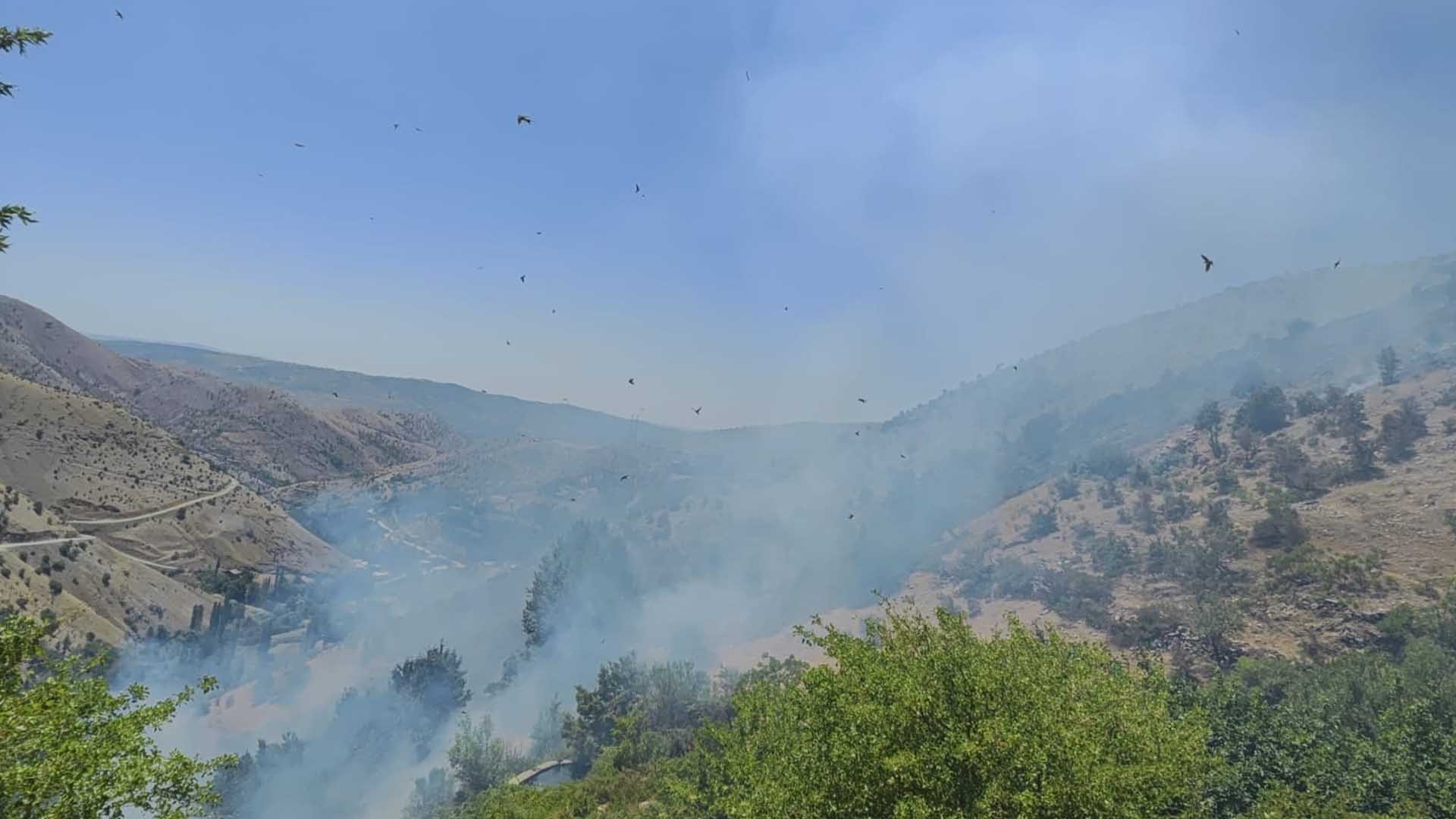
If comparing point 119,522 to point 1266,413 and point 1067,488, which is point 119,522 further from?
point 1266,413

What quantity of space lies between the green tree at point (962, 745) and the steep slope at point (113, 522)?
87941mm

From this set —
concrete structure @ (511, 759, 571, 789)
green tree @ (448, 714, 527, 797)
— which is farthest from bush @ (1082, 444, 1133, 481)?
green tree @ (448, 714, 527, 797)

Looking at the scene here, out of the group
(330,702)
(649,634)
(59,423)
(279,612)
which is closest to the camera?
(330,702)

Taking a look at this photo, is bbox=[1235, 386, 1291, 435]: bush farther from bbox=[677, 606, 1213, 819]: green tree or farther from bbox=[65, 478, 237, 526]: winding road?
bbox=[65, 478, 237, 526]: winding road

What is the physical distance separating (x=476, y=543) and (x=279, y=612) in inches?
2239

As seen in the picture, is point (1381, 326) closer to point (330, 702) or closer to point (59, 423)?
point (330, 702)

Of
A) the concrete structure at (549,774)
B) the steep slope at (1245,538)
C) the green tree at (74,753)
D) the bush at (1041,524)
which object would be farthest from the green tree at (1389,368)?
the green tree at (74,753)

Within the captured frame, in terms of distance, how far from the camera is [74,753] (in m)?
9.84

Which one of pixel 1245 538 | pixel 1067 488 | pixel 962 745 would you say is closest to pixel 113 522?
pixel 962 745

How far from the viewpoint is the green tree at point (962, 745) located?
11.9 m

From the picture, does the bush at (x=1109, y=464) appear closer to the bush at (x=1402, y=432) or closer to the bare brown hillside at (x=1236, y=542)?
the bare brown hillside at (x=1236, y=542)

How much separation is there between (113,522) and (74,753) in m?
113

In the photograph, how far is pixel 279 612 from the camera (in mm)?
93438

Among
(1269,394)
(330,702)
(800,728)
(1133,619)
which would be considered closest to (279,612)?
(330,702)
